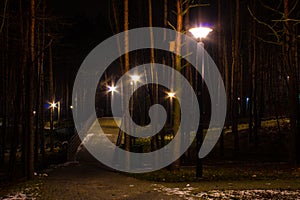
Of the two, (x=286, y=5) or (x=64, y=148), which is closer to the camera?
(x=286, y=5)

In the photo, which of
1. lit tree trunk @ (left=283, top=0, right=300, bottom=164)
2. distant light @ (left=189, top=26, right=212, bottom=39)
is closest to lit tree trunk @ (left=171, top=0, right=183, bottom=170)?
distant light @ (left=189, top=26, right=212, bottom=39)

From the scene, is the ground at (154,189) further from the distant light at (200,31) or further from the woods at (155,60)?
the distant light at (200,31)

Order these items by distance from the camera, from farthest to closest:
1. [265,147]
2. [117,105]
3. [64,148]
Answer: [117,105], [64,148], [265,147]

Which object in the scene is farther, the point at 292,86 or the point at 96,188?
the point at 292,86

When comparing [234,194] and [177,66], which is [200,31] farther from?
[234,194]

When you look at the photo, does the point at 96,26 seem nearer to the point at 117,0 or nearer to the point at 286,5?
the point at 117,0

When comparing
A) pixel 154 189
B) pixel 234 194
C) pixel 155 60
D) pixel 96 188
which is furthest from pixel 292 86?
pixel 155 60

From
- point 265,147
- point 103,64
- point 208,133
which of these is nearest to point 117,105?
point 103,64

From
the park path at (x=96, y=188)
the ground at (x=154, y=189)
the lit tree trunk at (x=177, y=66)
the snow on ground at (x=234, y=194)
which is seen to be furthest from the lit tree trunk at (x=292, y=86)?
the park path at (x=96, y=188)

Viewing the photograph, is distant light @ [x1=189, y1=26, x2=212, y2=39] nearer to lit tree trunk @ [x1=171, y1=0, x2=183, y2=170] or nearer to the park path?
lit tree trunk @ [x1=171, y1=0, x2=183, y2=170]

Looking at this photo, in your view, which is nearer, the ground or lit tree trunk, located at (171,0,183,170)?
the ground

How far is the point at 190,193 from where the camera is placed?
436 inches

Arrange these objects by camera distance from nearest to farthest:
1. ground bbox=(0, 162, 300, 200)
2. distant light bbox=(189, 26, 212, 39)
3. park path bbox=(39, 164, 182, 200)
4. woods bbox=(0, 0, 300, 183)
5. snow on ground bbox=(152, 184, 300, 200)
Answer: snow on ground bbox=(152, 184, 300, 200) < ground bbox=(0, 162, 300, 200) < park path bbox=(39, 164, 182, 200) < distant light bbox=(189, 26, 212, 39) < woods bbox=(0, 0, 300, 183)

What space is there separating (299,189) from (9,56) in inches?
625
